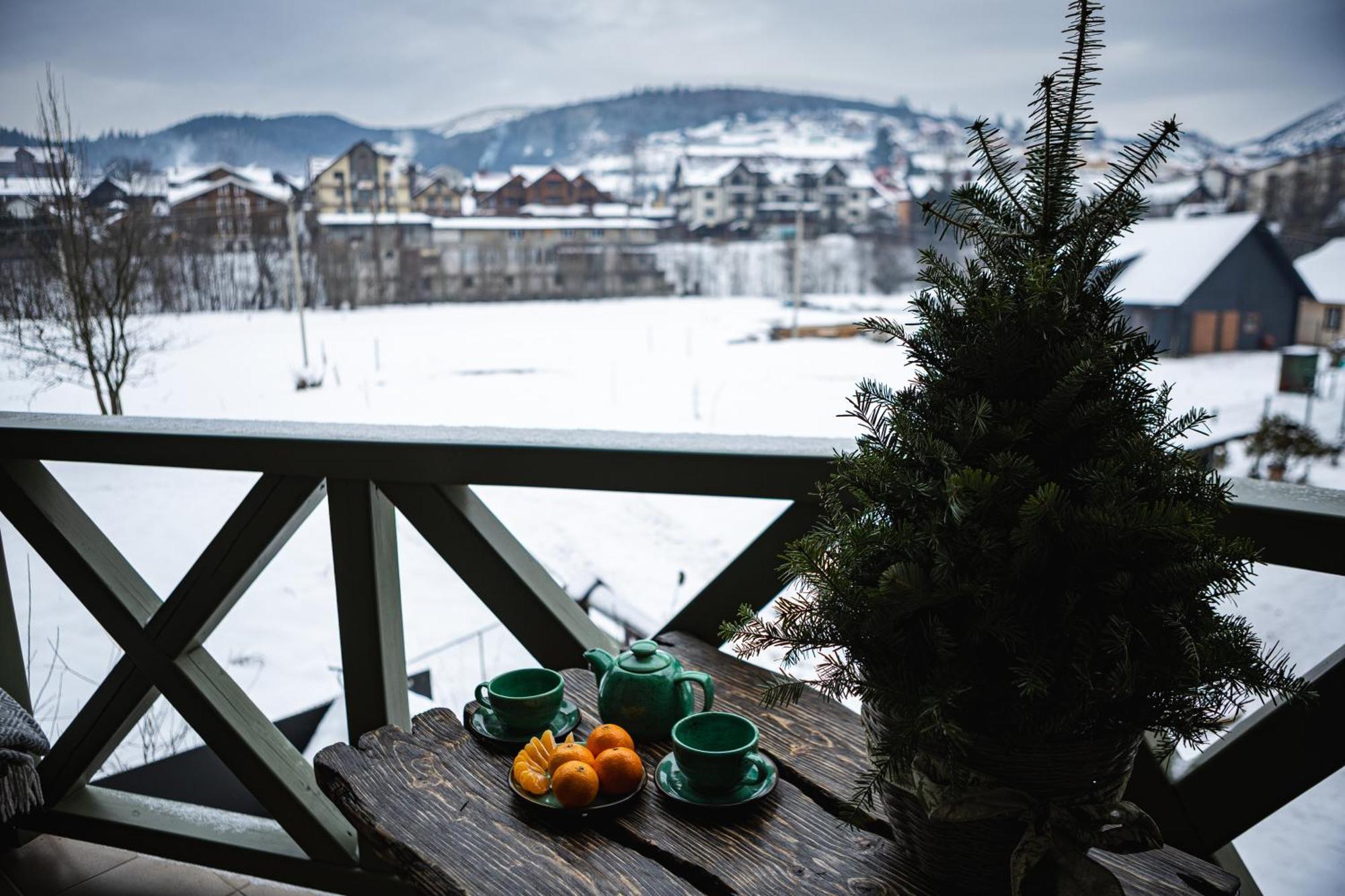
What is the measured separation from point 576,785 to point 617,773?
41 mm

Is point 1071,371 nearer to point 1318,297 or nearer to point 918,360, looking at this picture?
point 918,360

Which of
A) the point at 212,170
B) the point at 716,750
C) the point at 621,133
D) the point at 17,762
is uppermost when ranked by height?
the point at 621,133

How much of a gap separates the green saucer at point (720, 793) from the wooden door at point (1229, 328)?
10.2 ft

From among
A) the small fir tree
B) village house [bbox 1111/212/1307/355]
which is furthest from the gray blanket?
village house [bbox 1111/212/1307/355]

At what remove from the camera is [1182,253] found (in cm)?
294

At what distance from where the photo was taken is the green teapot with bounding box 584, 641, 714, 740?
84cm

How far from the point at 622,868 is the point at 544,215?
12.4 ft

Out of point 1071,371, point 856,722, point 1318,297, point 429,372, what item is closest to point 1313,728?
point 856,722

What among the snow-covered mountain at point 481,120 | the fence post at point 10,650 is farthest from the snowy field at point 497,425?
the snow-covered mountain at point 481,120

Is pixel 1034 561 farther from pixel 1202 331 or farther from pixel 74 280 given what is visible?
pixel 74 280

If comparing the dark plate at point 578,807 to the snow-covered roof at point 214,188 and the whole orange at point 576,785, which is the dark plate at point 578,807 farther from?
the snow-covered roof at point 214,188

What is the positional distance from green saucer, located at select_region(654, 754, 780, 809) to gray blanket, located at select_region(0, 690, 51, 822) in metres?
1.03

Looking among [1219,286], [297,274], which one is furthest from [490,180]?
[1219,286]

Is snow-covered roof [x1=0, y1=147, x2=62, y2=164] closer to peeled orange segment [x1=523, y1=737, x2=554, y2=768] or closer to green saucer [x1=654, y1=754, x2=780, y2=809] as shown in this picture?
peeled orange segment [x1=523, y1=737, x2=554, y2=768]
